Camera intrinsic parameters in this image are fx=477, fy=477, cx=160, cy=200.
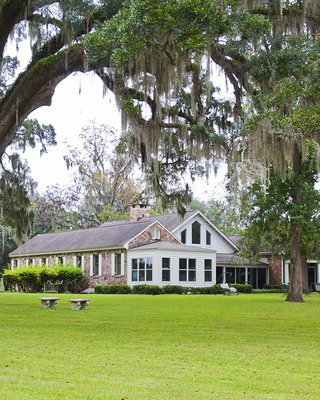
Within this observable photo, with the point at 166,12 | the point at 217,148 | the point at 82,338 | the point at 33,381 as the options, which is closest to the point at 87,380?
the point at 33,381

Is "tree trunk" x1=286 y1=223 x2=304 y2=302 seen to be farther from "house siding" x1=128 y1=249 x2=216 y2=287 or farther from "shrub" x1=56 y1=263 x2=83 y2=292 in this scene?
"shrub" x1=56 y1=263 x2=83 y2=292

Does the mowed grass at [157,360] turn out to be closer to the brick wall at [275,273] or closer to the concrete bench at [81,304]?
the concrete bench at [81,304]

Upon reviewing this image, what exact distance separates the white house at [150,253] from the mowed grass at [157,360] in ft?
53.3

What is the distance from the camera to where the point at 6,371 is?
5078mm

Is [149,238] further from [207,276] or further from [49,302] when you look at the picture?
[49,302]

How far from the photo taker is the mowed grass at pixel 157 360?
438cm

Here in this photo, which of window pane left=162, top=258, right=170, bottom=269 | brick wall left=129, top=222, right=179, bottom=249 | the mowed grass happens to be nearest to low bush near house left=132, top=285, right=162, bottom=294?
window pane left=162, top=258, right=170, bottom=269

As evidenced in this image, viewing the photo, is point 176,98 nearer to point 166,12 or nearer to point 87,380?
point 166,12

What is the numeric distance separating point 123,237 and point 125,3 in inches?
799

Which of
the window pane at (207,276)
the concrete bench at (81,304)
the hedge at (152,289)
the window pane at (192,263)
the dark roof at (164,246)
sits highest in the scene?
the dark roof at (164,246)

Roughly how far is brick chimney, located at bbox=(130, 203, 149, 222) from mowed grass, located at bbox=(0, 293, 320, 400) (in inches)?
867

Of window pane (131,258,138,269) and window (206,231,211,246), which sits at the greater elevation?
window (206,231,211,246)

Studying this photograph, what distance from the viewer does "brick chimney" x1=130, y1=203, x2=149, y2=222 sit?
32688 mm

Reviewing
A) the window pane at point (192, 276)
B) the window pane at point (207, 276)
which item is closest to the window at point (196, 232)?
the window pane at point (207, 276)
